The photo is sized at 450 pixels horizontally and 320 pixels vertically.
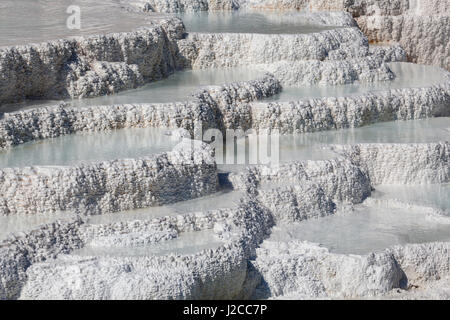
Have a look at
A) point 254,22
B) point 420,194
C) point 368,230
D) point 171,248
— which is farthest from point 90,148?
point 254,22

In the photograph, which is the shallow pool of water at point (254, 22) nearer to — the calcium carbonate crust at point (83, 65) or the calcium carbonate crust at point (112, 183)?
the calcium carbonate crust at point (83, 65)

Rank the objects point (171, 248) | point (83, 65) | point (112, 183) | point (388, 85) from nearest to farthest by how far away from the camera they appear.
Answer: point (171, 248), point (112, 183), point (83, 65), point (388, 85)

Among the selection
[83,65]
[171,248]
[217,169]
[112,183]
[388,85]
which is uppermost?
[83,65]

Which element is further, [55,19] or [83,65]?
[55,19]

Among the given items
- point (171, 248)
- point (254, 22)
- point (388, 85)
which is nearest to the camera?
point (171, 248)

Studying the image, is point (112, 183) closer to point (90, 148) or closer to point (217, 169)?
point (90, 148)

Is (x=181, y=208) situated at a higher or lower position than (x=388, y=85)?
lower

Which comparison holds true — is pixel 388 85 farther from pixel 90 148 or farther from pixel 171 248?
pixel 171 248
